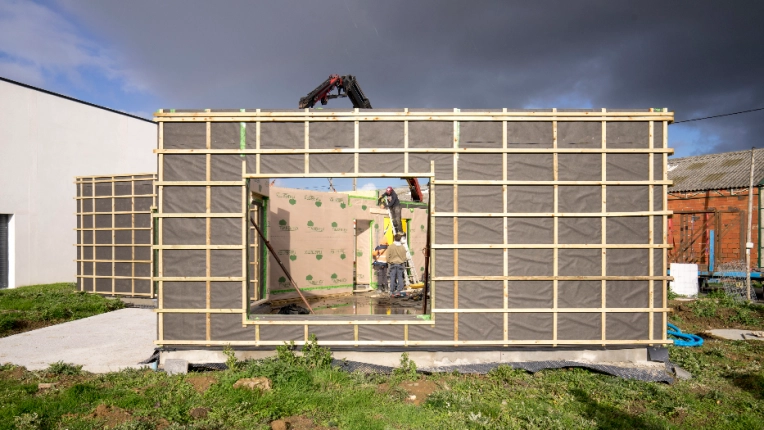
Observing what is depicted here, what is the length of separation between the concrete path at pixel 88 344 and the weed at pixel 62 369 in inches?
7.6

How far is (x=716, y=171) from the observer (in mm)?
20469

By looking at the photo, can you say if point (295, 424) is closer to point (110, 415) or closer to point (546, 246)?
point (110, 415)

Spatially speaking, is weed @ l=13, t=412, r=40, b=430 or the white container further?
the white container

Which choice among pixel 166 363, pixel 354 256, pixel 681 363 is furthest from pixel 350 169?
pixel 354 256

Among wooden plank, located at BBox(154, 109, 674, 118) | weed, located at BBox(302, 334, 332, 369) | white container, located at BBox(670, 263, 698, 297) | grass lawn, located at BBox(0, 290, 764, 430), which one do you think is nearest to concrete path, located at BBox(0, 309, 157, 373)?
grass lawn, located at BBox(0, 290, 764, 430)

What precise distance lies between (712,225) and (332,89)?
1676cm

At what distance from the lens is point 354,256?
15.2 m

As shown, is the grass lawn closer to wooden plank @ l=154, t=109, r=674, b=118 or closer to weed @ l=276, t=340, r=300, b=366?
weed @ l=276, t=340, r=300, b=366

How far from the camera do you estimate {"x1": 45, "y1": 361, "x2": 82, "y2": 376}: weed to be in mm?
6445

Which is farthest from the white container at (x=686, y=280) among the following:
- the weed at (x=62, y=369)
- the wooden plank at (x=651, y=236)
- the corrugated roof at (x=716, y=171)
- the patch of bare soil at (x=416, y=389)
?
the weed at (x=62, y=369)

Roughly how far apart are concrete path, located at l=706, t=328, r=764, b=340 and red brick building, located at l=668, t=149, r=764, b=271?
8931 millimetres

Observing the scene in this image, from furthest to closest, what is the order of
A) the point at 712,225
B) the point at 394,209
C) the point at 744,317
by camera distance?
1. the point at 712,225
2. the point at 394,209
3. the point at 744,317

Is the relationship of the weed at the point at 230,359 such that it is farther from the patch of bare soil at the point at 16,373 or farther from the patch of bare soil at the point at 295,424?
the patch of bare soil at the point at 16,373

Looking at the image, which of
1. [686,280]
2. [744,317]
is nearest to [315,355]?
[744,317]
